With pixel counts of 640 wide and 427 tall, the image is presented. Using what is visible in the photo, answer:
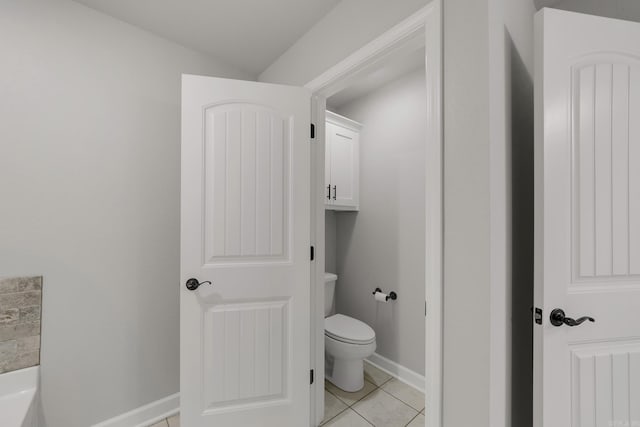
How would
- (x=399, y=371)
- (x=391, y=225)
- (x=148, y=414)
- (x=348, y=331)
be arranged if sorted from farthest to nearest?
(x=391, y=225) < (x=399, y=371) < (x=348, y=331) < (x=148, y=414)

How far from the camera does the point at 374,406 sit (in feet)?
6.03

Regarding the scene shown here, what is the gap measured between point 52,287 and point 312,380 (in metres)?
1.52

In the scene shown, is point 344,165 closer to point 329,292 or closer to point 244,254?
point 329,292

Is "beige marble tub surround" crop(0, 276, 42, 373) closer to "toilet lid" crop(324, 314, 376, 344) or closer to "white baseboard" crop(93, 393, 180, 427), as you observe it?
"white baseboard" crop(93, 393, 180, 427)

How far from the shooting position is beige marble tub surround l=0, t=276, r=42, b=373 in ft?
4.18

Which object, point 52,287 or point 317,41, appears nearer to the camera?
point 52,287

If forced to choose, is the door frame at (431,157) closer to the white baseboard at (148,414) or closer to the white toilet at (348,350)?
the white toilet at (348,350)

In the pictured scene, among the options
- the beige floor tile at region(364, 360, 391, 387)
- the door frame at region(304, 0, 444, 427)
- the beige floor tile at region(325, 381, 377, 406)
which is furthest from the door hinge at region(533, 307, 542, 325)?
the beige floor tile at region(364, 360, 391, 387)

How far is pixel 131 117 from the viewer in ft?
5.29

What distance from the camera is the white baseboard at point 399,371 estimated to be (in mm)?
2050
